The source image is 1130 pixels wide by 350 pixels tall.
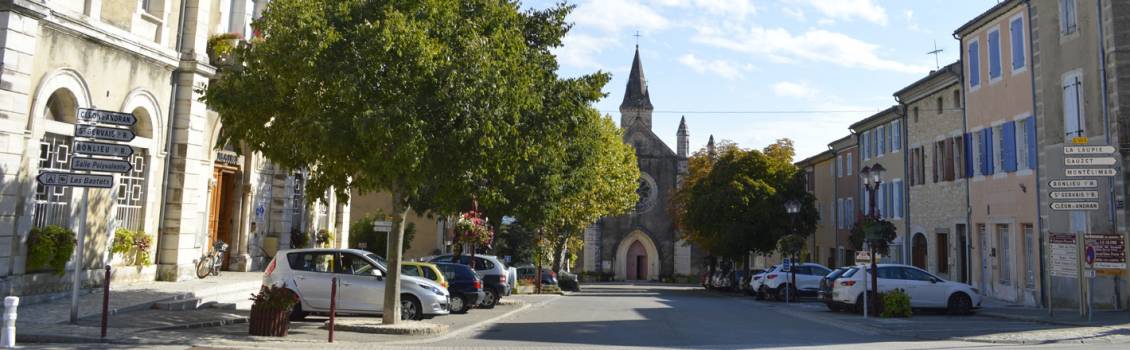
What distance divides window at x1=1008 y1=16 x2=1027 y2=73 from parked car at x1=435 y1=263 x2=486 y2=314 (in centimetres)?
1713

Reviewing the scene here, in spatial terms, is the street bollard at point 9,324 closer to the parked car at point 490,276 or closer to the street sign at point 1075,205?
the parked car at point 490,276

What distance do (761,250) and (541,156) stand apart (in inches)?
1119

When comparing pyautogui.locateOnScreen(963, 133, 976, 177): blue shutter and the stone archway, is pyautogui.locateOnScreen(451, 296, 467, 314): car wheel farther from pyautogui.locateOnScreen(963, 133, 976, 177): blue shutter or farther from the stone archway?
the stone archway

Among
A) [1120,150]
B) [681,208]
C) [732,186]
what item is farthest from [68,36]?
[681,208]

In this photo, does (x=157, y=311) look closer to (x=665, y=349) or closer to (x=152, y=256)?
(x=152, y=256)

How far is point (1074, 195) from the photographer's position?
724 inches

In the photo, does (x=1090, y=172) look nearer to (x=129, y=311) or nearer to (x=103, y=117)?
(x=103, y=117)

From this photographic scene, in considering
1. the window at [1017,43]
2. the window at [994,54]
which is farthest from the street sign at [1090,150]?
the window at [994,54]

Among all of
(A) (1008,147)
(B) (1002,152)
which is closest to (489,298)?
(A) (1008,147)

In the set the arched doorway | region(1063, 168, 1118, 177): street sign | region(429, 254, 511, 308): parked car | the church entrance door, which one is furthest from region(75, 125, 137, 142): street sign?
the church entrance door

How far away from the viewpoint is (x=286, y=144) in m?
14.2

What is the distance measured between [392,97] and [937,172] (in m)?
24.0

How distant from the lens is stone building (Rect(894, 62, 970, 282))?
2869 centimetres

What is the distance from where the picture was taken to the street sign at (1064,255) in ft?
61.1
